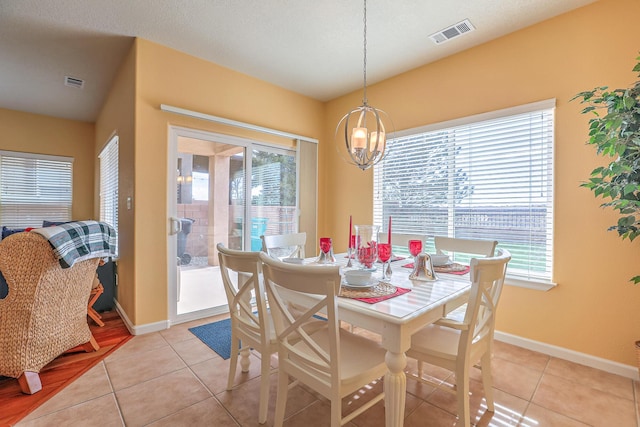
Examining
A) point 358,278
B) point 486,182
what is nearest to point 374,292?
point 358,278

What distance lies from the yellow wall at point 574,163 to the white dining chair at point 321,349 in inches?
71.3

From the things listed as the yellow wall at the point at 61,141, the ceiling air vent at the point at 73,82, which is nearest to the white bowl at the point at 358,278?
the ceiling air vent at the point at 73,82

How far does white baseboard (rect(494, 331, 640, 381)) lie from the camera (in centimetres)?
205

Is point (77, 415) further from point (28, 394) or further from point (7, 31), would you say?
point (7, 31)

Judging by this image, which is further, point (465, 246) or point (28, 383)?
point (465, 246)

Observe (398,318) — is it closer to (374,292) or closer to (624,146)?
(374,292)

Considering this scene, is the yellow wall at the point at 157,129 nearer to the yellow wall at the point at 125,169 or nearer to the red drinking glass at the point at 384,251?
the yellow wall at the point at 125,169

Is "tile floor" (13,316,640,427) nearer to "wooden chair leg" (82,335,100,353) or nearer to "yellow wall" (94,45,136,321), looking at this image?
"wooden chair leg" (82,335,100,353)

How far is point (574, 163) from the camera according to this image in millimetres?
2266

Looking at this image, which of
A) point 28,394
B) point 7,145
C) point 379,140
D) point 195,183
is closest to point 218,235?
point 195,183

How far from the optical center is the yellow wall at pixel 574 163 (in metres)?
2.09

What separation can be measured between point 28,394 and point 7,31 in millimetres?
2972

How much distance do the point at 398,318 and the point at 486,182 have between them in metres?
2.12

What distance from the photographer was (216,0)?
2205mm
